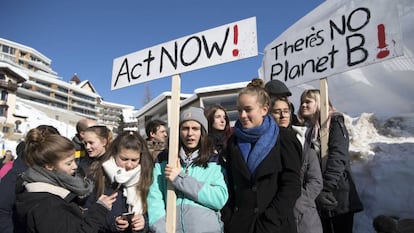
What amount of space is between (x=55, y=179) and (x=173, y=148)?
868 millimetres

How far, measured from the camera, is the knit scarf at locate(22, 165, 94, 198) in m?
2.08

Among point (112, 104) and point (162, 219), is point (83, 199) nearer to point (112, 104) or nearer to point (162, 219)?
point (162, 219)

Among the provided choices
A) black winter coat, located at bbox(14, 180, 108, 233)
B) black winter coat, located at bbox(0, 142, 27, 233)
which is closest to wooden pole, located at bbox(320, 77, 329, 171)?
black winter coat, located at bbox(14, 180, 108, 233)

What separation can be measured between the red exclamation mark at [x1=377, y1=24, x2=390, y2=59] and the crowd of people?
0.67 metres

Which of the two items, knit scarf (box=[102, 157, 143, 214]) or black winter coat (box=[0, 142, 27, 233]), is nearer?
black winter coat (box=[0, 142, 27, 233])

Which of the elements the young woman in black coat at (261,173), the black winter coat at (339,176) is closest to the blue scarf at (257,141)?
the young woman in black coat at (261,173)

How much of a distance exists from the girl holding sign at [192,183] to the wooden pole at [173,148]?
2.4 inches

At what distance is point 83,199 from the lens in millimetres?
2381

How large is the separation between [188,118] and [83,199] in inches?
40.7

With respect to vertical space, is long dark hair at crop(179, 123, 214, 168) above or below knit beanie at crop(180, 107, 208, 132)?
below

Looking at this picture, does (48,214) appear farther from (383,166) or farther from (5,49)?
(5,49)

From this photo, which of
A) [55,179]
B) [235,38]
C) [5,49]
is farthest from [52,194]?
[5,49]

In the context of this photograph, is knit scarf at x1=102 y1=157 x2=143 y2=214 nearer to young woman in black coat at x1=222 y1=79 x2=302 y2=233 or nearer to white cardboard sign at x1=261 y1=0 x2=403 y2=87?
young woman in black coat at x1=222 y1=79 x2=302 y2=233

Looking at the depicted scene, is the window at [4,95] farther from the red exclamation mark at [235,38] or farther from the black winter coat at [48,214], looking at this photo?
the red exclamation mark at [235,38]
